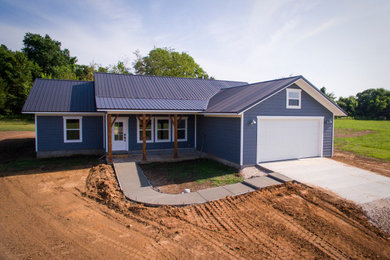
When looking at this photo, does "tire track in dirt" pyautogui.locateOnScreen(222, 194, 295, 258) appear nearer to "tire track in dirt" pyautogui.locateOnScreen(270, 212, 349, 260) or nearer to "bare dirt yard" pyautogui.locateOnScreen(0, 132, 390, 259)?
"bare dirt yard" pyautogui.locateOnScreen(0, 132, 390, 259)

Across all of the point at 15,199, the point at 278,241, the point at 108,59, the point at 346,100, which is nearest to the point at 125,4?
the point at 15,199

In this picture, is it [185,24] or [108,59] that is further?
[108,59]

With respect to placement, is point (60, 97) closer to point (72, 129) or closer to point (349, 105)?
point (72, 129)

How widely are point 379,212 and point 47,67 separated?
175ft

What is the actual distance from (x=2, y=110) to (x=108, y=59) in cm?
1715

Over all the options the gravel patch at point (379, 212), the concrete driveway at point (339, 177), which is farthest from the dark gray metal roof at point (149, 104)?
the gravel patch at point (379, 212)

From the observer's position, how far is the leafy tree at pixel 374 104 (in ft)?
170

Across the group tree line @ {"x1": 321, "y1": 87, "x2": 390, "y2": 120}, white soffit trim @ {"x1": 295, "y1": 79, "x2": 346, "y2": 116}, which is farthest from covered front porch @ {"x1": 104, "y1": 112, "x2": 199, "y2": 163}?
tree line @ {"x1": 321, "y1": 87, "x2": 390, "y2": 120}

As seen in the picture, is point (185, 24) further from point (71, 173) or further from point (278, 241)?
point (278, 241)

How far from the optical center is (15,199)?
721cm

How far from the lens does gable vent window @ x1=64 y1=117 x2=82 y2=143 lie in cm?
1355

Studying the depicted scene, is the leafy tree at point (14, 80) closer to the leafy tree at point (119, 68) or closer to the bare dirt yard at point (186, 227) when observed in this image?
the leafy tree at point (119, 68)

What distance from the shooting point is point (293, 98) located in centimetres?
1151

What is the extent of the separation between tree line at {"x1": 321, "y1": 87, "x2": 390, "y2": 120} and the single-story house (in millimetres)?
44658
